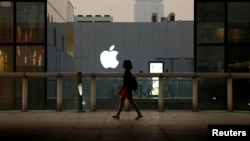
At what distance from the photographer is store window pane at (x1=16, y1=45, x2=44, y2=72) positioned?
73.8 feet

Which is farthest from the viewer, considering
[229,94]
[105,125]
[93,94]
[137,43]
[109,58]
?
[137,43]

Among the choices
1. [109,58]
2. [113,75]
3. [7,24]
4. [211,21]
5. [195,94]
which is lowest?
[195,94]

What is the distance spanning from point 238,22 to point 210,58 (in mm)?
1779

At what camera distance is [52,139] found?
39.2 ft

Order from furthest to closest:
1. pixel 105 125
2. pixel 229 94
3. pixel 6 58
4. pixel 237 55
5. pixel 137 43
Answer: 1. pixel 137 43
2. pixel 6 58
3. pixel 237 55
4. pixel 229 94
5. pixel 105 125

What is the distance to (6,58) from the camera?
22.8 m

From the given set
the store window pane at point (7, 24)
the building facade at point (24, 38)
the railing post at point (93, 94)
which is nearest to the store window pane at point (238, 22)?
the railing post at point (93, 94)

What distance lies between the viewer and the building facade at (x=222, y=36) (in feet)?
73.0

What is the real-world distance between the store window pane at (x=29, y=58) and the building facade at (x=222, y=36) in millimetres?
6155

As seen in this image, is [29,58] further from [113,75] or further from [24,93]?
[113,75]

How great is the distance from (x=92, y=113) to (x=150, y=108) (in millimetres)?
2387

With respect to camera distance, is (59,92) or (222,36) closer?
(59,92)

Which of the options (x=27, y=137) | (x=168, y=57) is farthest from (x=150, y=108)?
(x=168, y=57)

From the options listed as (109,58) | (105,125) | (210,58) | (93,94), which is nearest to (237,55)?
(210,58)
